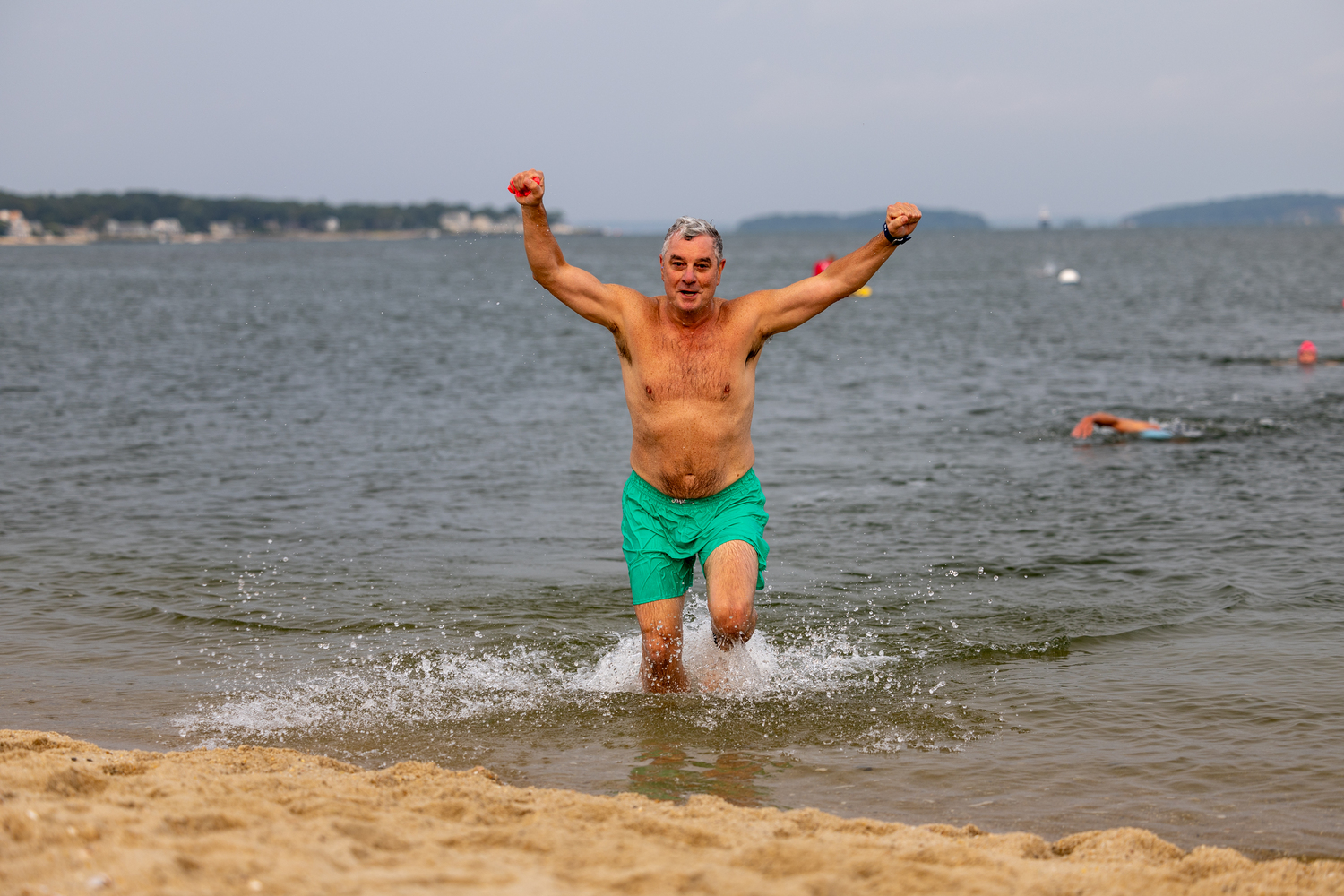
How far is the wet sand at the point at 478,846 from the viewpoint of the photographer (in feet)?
9.60

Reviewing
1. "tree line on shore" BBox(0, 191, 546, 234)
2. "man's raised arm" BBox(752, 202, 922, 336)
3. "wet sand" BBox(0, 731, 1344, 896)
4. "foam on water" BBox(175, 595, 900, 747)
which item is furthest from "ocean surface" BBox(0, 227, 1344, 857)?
"tree line on shore" BBox(0, 191, 546, 234)

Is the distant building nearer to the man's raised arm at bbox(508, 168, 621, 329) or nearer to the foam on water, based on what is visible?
the foam on water

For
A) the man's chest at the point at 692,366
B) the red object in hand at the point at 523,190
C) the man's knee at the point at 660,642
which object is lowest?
the man's knee at the point at 660,642

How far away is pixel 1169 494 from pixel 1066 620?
4.23 meters

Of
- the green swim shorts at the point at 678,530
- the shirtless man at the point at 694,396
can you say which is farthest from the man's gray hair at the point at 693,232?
the green swim shorts at the point at 678,530

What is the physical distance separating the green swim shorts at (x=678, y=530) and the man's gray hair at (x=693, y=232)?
44.1 inches

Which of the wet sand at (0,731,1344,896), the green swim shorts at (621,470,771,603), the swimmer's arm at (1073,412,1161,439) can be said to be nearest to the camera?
the wet sand at (0,731,1344,896)

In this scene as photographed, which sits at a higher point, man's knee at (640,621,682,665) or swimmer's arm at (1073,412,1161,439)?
swimmer's arm at (1073,412,1161,439)

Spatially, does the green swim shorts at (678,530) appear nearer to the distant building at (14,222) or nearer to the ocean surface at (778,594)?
the ocean surface at (778,594)

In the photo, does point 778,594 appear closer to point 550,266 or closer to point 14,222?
point 550,266

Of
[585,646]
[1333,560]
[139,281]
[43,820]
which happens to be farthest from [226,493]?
[139,281]

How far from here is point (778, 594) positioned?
822 cm

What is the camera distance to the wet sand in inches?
115

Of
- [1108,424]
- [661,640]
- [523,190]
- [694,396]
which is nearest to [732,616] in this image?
[661,640]
